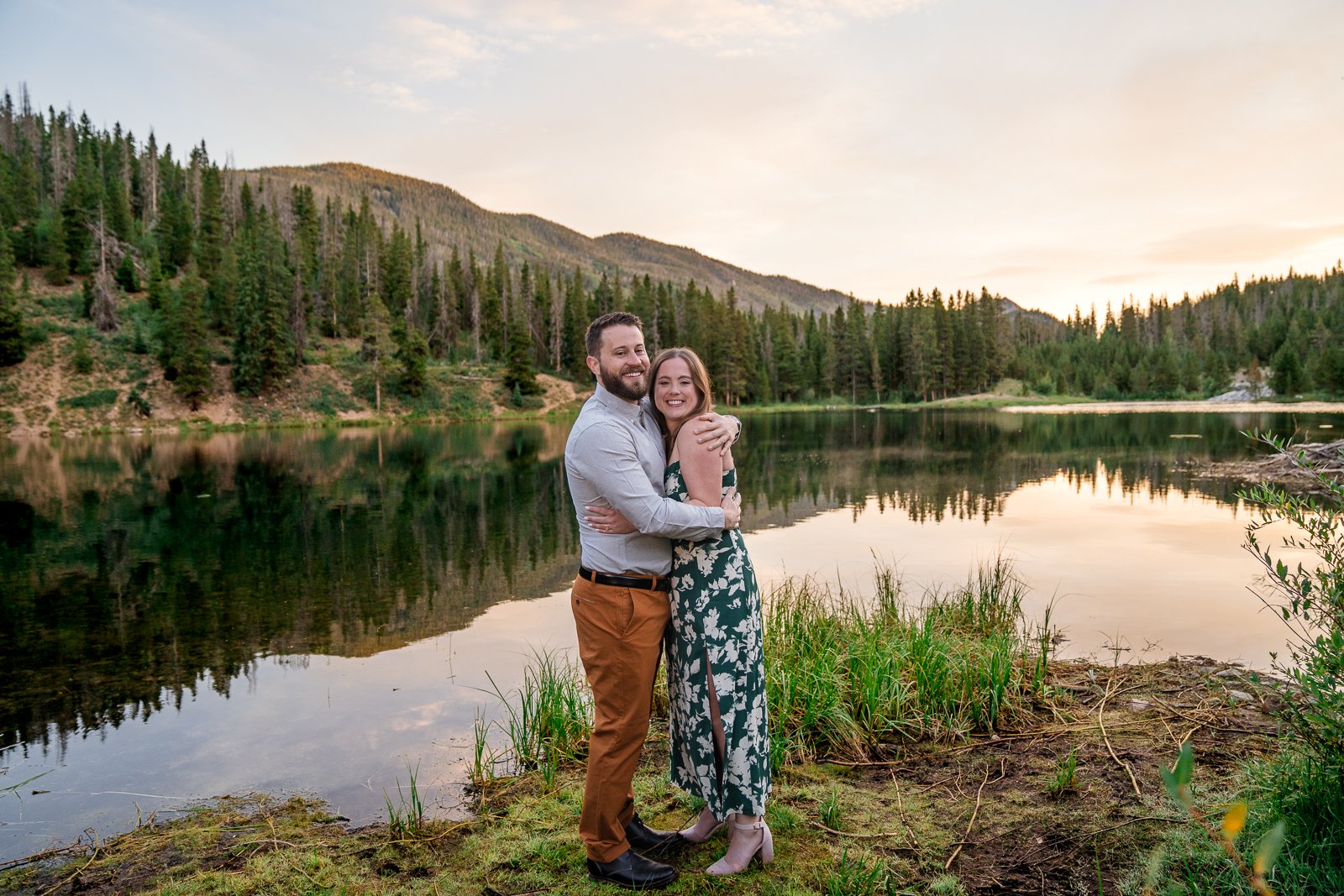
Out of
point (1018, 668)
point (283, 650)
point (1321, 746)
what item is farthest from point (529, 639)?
point (1321, 746)

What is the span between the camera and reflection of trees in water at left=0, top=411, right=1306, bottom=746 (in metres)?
8.92

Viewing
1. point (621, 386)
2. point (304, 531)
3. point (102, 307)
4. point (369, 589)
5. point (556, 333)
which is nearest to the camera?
point (621, 386)

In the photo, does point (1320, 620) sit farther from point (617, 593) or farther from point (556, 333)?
point (556, 333)

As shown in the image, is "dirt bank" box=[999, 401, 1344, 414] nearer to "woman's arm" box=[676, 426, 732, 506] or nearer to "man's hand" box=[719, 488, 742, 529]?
"man's hand" box=[719, 488, 742, 529]

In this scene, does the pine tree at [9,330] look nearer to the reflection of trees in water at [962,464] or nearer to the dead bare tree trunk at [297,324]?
the dead bare tree trunk at [297,324]

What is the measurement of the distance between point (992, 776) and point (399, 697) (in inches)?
207

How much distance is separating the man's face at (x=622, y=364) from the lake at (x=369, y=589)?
3.11 meters

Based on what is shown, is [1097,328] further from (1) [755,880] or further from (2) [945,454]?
(1) [755,880]

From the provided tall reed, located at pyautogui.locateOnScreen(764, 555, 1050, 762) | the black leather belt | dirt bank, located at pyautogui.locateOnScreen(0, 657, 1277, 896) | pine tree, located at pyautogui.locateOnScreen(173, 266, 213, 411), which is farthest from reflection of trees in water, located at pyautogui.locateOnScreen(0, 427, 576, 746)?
pine tree, located at pyautogui.locateOnScreen(173, 266, 213, 411)

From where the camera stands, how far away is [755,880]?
12.5 feet

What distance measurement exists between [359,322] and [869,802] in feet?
252

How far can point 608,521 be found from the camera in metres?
3.77

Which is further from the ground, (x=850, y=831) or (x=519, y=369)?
(x=519, y=369)

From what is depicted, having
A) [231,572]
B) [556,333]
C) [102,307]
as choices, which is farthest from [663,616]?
[556,333]
